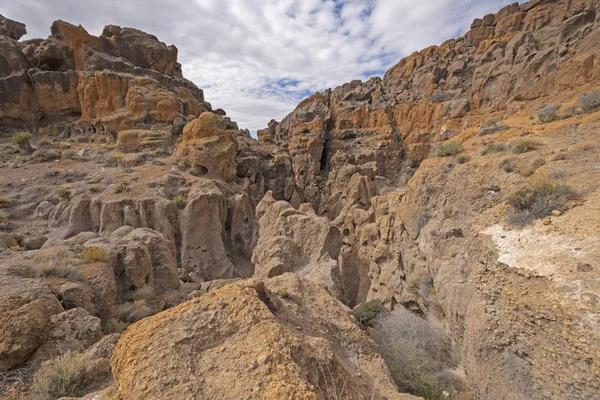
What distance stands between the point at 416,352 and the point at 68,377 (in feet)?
17.9

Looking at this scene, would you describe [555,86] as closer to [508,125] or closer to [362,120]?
[508,125]

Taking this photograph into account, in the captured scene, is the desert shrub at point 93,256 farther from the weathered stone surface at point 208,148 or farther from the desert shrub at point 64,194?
the weathered stone surface at point 208,148

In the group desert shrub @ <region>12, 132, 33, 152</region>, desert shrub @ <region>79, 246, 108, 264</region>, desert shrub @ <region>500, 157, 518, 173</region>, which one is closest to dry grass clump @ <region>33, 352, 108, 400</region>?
desert shrub @ <region>79, 246, 108, 264</region>

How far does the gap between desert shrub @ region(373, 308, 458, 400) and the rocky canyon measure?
4cm

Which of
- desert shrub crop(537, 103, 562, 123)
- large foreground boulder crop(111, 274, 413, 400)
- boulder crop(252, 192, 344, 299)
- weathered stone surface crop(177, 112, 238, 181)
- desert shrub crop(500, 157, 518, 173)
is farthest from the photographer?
weathered stone surface crop(177, 112, 238, 181)

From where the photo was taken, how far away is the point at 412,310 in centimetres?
816

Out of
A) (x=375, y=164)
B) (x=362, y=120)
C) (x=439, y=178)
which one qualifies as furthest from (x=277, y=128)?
(x=439, y=178)

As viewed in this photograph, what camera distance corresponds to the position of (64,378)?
3.11 metres

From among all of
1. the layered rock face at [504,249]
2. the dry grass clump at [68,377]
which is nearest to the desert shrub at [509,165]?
the layered rock face at [504,249]

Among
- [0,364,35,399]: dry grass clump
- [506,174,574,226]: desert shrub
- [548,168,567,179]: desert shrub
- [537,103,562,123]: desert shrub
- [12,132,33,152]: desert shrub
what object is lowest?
[0,364,35,399]: dry grass clump

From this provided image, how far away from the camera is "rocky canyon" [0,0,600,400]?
299 cm

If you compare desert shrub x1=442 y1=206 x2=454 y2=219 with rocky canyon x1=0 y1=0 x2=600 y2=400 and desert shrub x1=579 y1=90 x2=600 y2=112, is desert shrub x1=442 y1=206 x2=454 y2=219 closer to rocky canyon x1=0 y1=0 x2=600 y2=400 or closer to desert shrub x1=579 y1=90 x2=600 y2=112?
rocky canyon x1=0 y1=0 x2=600 y2=400

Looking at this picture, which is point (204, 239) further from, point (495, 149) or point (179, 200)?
point (495, 149)

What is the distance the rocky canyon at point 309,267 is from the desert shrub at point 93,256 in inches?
1.5
